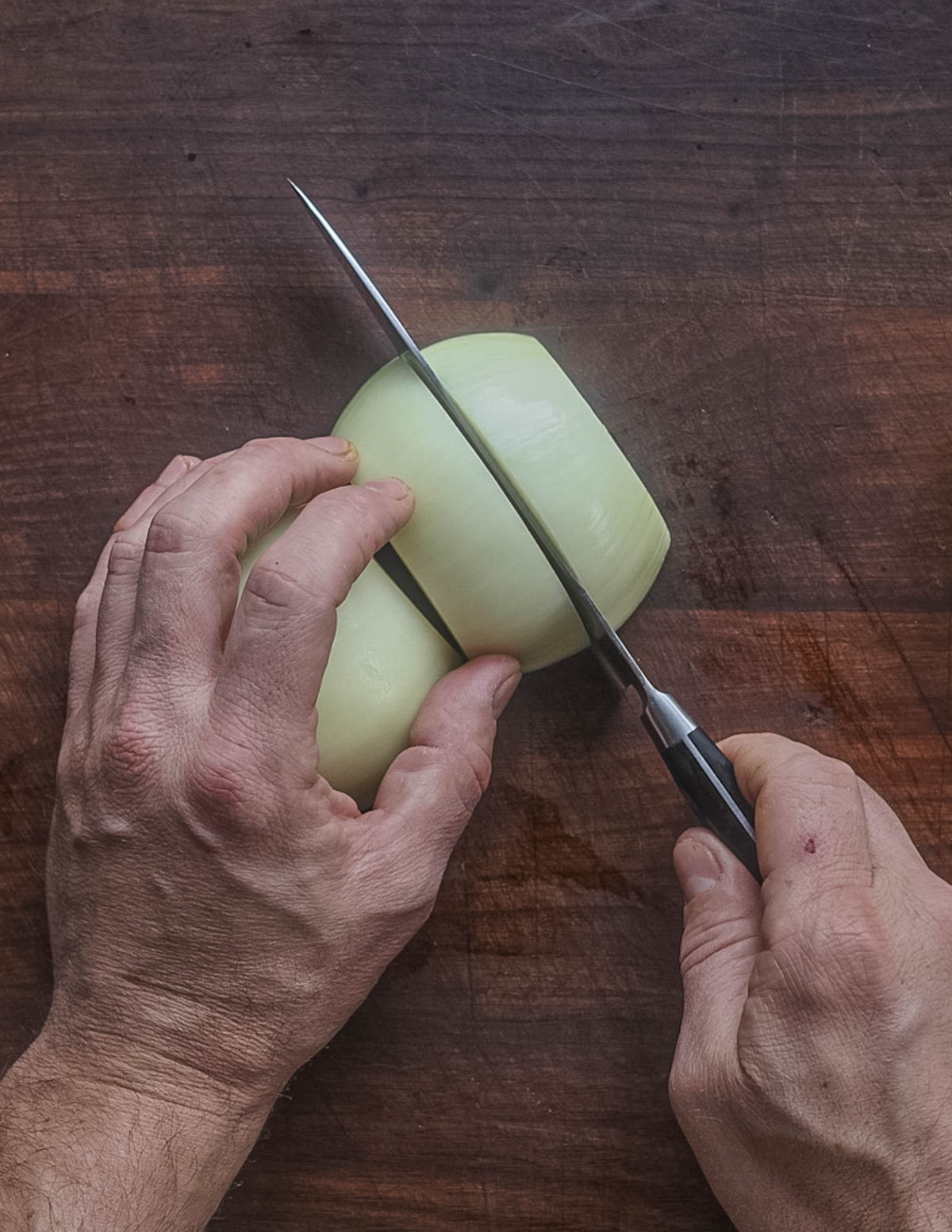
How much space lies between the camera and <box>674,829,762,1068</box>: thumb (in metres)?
1.05

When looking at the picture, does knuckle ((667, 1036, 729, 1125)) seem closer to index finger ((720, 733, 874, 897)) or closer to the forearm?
index finger ((720, 733, 874, 897))

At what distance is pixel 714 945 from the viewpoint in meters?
1.09

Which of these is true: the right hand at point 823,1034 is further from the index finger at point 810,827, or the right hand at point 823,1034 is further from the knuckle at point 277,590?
→ the knuckle at point 277,590

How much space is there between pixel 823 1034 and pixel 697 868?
222 millimetres

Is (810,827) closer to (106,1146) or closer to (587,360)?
(587,360)

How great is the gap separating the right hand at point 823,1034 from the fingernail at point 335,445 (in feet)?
2.03

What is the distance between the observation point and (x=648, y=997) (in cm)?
133

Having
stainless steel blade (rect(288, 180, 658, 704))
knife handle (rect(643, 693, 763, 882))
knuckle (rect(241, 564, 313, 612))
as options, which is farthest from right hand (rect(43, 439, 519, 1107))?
knife handle (rect(643, 693, 763, 882))

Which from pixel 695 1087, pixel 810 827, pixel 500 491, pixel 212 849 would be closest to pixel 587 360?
pixel 500 491

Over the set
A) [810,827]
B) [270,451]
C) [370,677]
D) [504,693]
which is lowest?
[810,827]

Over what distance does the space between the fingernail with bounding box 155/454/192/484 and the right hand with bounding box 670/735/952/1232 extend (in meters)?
0.83

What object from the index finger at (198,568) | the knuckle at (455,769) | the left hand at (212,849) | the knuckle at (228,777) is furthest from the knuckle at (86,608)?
the knuckle at (455,769)

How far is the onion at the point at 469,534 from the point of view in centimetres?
114

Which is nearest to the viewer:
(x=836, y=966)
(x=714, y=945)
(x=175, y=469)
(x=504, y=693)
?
(x=836, y=966)
